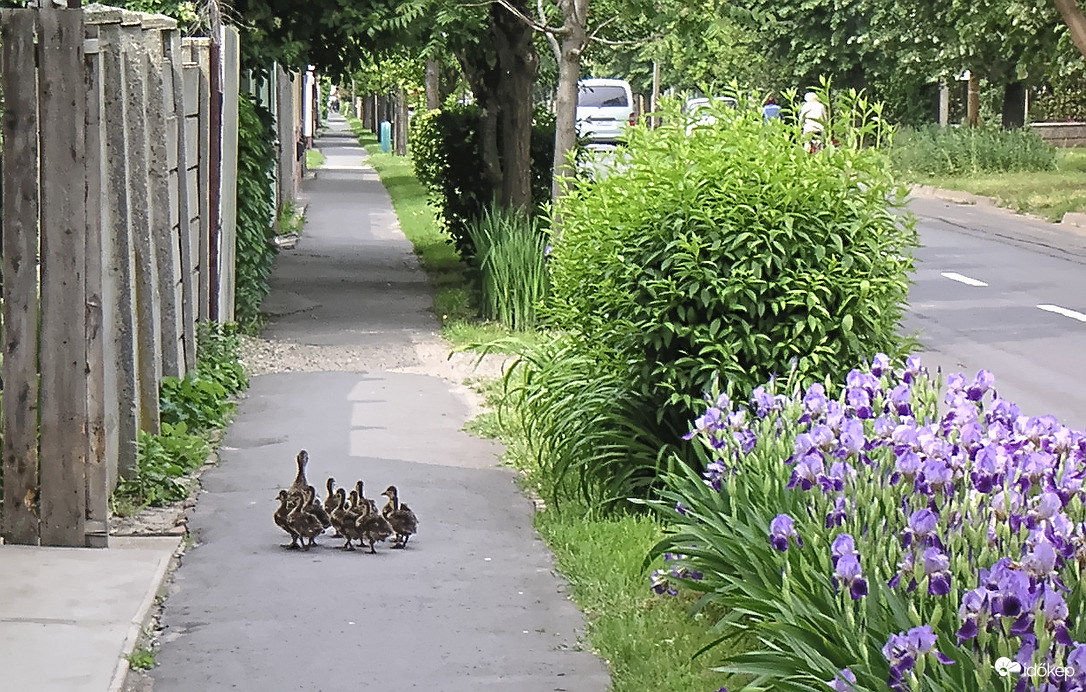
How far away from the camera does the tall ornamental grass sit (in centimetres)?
331

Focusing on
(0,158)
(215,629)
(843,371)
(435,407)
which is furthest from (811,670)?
(435,407)

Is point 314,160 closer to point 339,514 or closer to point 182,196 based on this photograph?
point 182,196

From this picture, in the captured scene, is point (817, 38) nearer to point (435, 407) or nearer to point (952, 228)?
point (952, 228)

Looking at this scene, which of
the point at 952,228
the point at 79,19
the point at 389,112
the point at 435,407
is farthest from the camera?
the point at 389,112

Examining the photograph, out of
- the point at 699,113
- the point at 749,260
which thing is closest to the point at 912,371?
the point at 749,260

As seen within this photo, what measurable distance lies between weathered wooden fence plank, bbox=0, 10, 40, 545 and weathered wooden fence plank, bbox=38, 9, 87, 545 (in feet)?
0.14

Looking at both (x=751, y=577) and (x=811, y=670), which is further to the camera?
(x=751, y=577)

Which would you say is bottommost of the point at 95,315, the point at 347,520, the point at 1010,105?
the point at 347,520

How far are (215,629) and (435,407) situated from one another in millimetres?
4397

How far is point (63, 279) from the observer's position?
6223 mm

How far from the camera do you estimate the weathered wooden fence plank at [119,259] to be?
273 inches

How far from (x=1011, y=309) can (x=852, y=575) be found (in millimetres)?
12439

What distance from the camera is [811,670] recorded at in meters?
3.80

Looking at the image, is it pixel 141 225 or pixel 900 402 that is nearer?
pixel 900 402
